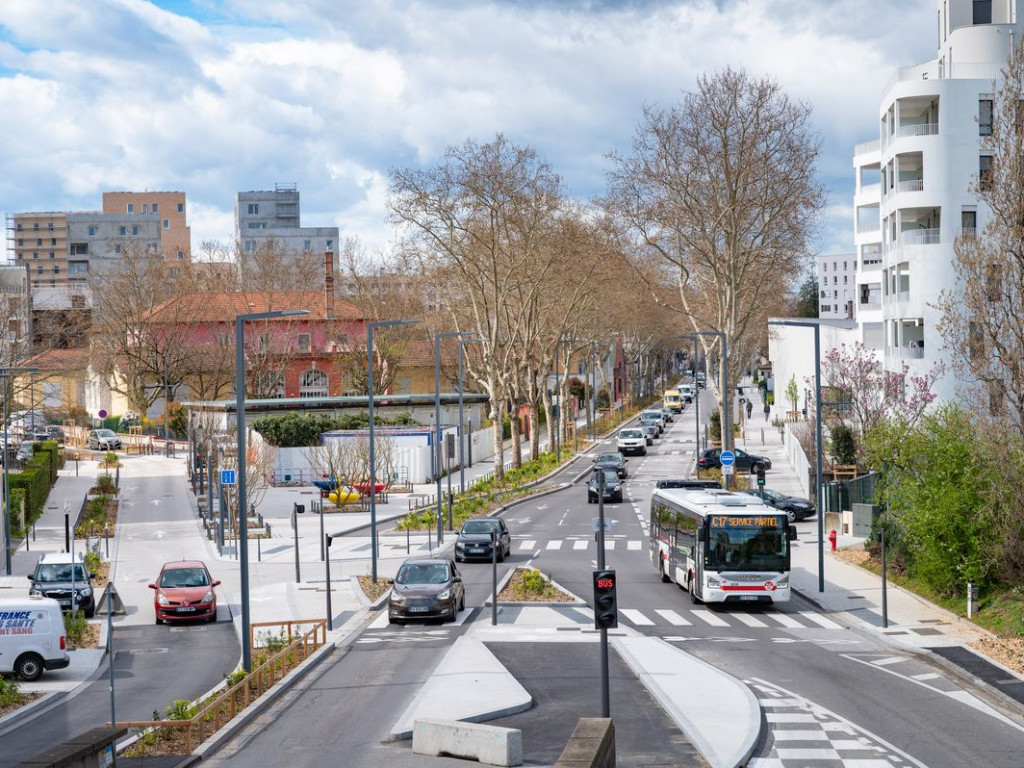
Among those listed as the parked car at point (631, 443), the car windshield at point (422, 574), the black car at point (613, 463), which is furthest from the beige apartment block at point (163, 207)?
the car windshield at point (422, 574)

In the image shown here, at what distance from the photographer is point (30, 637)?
25438mm

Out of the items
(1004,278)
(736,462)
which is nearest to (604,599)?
(1004,278)

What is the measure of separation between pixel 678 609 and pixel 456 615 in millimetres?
5852

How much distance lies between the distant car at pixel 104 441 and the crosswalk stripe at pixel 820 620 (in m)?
65.2

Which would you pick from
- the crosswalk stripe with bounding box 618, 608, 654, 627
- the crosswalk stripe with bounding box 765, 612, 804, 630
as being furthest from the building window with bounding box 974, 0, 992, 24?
the crosswalk stripe with bounding box 618, 608, 654, 627

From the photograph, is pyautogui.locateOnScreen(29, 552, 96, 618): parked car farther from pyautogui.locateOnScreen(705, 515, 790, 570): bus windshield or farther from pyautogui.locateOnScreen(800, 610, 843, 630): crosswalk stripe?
pyautogui.locateOnScreen(800, 610, 843, 630): crosswalk stripe

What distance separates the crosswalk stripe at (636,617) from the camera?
96.9 ft

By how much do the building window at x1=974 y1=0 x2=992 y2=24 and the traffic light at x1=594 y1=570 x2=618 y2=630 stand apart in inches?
1765

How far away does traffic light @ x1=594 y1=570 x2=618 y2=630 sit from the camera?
752 inches

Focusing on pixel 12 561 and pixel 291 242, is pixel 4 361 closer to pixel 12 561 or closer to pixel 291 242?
pixel 12 561

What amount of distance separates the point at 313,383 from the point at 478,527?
6033 cm

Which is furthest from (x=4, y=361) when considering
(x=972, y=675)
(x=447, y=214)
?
(x=972, y=675)

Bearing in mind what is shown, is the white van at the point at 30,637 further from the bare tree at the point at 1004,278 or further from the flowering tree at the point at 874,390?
the flowering tree at the point at 874,390

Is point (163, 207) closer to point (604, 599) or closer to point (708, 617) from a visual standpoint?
point (708, 617)
